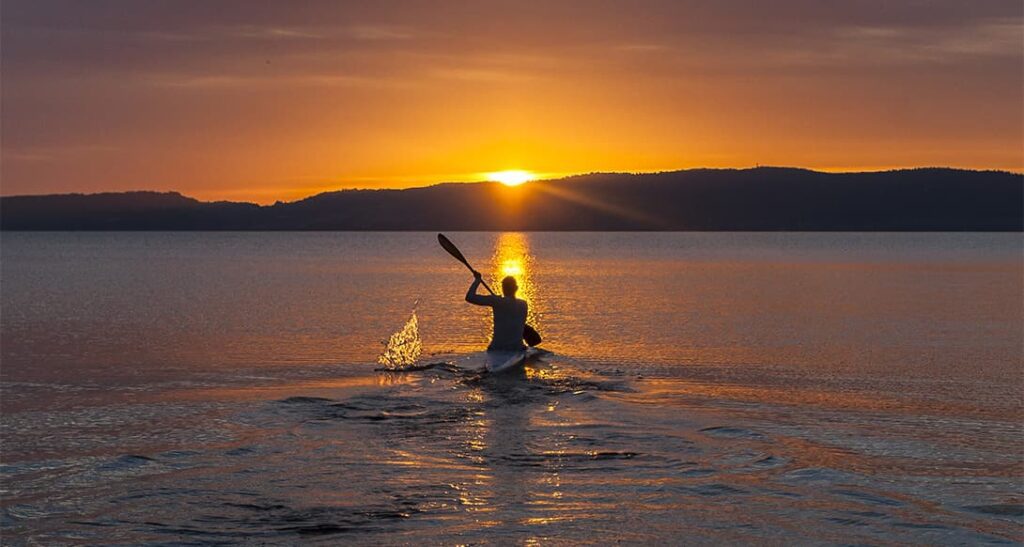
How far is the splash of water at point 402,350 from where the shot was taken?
2350 cm

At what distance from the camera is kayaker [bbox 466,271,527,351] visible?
21172 mm

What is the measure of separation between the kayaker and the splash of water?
2.38 m

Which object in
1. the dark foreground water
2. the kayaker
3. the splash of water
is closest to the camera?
the dark foreground water

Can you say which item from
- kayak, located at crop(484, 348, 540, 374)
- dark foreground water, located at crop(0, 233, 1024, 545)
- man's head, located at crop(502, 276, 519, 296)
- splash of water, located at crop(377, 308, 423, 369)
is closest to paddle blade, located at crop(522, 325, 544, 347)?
dark foreground water, located at crop(0, 233, 1024, 545)

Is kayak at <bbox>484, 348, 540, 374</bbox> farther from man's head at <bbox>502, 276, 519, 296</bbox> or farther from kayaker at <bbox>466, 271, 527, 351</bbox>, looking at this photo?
man's head at <bbox>502, 276, 519, 296</bbox>

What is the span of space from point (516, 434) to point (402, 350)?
1107cm

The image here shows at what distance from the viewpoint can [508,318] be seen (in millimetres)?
21500

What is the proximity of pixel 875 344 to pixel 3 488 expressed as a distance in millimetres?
22558

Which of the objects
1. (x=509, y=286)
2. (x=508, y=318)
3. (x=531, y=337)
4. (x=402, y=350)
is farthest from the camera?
(x=402, y=350)

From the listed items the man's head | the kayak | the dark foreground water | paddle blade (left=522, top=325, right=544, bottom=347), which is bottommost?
the dark foreground water

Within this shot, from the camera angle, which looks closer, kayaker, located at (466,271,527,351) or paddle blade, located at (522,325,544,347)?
kayaker, located at (466,271,527,351)

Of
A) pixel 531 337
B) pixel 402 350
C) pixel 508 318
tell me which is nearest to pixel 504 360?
pixel 508 318

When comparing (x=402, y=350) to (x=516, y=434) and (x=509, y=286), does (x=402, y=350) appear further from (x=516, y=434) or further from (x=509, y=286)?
(x=516, y=434)

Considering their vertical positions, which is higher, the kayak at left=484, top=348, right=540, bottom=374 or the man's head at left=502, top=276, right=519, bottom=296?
the man's head at left=502, top=276, right=519, bottom=296
